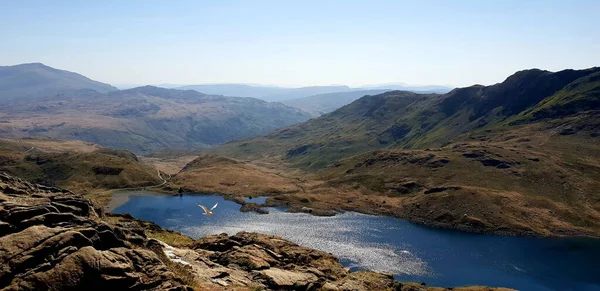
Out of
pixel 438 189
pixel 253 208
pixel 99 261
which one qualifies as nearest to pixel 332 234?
pixel 253 208

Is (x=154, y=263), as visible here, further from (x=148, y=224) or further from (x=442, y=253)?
(x=442, y=253)

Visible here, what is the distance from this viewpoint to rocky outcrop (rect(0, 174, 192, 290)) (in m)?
31.9

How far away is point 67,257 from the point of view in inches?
1347

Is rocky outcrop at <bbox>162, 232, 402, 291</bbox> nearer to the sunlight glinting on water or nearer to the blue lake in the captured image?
the blue lake

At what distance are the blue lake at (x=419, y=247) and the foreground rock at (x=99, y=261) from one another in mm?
58780

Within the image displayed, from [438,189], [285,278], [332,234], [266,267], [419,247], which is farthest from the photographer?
[438,189]

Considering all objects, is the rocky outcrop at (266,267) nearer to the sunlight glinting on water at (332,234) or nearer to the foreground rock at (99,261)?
the foreground rock at (99,261)

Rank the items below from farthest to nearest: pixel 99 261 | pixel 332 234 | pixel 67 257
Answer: pixel 332 234
pixel 99 261
pixel 67 257

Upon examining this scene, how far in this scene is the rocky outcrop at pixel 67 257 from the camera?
31.9m

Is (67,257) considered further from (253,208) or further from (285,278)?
(253,208)

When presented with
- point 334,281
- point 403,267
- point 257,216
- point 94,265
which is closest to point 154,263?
point 94,265

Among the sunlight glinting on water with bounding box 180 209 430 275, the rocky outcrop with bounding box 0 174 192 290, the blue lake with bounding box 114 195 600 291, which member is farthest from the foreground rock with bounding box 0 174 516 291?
the blue lake with bounding box 114 195 600 291

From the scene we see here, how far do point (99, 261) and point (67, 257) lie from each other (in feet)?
8.39

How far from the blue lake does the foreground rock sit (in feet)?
193
